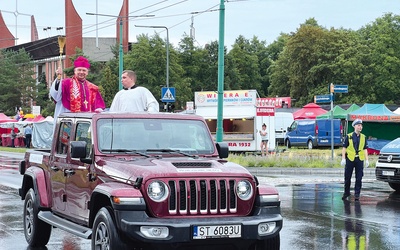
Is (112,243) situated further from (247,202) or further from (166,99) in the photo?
(166,99)

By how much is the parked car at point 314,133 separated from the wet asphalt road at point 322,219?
2765cm

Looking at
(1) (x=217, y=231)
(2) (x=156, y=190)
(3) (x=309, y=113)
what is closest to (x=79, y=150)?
(2) (x=156, y=190)

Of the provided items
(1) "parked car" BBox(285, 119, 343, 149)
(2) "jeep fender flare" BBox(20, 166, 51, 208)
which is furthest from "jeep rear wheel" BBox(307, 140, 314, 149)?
(2) "jeep fender flare" BBox(20, 166, 51, 208)

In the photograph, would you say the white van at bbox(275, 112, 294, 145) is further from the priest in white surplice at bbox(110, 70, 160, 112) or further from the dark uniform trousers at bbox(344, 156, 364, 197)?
the priest in white surplice at bbox(110, 70, 160, 112)

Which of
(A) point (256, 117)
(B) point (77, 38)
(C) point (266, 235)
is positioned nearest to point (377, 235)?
(C) point (266, 235)

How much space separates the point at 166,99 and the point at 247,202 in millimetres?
29945

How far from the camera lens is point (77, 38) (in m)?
98.5

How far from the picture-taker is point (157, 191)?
746 centimetres

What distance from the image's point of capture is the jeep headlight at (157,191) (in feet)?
24.4

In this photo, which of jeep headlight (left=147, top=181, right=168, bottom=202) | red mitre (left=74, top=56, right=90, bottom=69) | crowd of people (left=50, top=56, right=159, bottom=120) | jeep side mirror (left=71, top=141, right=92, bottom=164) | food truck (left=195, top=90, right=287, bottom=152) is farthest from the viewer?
food truck (left=195, top=90, right=287, bottom=152)

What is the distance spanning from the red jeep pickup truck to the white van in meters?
47.5

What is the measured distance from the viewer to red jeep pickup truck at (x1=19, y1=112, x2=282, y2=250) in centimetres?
738

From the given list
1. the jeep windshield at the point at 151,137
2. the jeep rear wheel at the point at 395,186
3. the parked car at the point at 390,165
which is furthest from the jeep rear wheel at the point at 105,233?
the jeep rear wheel at the point at 395,186

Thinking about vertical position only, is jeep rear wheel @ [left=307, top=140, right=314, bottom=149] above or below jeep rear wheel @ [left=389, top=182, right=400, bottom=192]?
above
